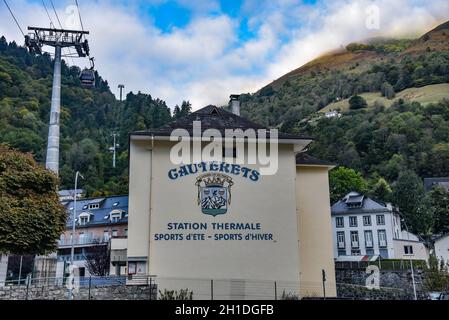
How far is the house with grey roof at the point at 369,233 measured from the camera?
161 feet

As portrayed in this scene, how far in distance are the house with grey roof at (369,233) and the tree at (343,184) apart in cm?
799

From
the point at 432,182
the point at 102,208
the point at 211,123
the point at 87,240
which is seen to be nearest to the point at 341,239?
the point at 432,182

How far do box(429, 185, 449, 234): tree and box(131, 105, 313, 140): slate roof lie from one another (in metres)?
41.6

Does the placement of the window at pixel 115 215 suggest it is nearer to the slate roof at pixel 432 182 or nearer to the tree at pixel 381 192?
the tree at pixel 381 192

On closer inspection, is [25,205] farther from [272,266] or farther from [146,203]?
[272,266]

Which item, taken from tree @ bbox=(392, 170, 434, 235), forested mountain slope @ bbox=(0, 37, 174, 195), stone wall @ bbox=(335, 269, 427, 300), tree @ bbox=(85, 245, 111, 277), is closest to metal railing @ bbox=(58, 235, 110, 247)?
tree @ bbox=(85, 245, 111, 277)

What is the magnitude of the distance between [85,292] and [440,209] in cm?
4877

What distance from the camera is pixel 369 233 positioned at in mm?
50719

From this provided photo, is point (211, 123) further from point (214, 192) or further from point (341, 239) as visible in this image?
point (341, 239)

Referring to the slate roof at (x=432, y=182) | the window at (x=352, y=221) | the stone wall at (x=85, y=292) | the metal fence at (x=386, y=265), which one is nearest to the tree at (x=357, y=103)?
the slate roof at (x=432, y=182)

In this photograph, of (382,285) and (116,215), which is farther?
(116,215)

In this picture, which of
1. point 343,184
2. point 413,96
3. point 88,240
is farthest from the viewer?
point 413,96
